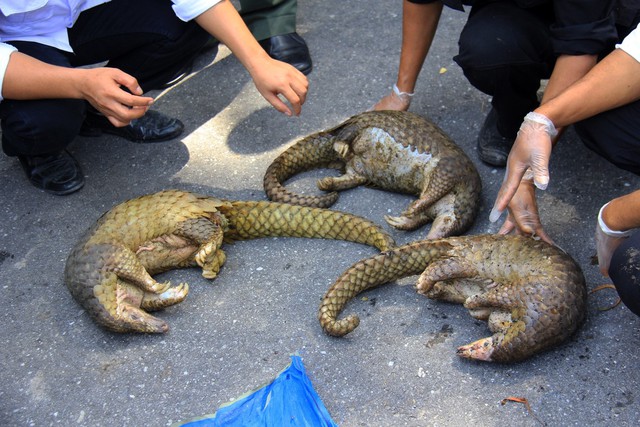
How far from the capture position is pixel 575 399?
2535mm

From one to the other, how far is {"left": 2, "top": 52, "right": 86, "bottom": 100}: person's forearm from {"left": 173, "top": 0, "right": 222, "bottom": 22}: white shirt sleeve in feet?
2.07

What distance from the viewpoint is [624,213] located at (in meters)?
2.56

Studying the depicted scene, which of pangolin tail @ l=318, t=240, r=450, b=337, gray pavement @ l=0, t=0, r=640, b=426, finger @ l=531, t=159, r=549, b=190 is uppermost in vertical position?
finger @ l=531, t=159, r=549, b=190

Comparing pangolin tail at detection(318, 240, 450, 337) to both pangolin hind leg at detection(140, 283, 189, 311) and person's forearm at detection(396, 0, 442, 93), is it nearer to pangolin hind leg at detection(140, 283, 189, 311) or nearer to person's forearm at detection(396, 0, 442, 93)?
pangolin hind leg at detection(140, 283, 189, 311)

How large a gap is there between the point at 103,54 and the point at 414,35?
1651 millimetres

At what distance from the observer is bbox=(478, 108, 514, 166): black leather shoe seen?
358 cm

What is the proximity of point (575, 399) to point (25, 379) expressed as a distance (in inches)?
82.4

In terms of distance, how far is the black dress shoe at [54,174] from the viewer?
3771 millimetres

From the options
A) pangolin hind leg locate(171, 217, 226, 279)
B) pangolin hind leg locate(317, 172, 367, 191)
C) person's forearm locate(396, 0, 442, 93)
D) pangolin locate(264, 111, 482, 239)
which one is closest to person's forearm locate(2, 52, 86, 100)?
pangolin hind leg locate(171, 217, 226, 279)

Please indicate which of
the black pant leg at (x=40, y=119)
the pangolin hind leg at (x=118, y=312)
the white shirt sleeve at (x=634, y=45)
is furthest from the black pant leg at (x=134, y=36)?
the white shirt sleeve at (x=634, y=45)

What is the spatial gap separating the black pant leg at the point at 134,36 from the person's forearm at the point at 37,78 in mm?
523

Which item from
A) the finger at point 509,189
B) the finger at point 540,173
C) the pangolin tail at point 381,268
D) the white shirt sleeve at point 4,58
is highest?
the white shirt sleeve at point 4,58

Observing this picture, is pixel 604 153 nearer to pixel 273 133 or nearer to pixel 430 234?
pixel 430 234

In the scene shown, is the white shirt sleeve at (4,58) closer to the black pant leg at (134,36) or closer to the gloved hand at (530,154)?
the black pant leg at (134,36)
